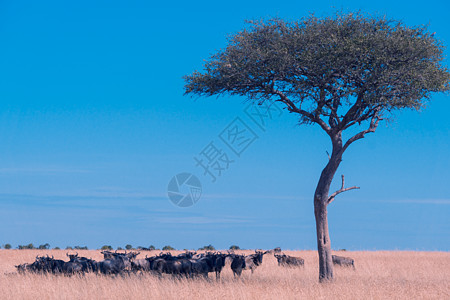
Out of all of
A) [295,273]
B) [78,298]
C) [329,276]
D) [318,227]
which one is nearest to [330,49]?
[318,227]

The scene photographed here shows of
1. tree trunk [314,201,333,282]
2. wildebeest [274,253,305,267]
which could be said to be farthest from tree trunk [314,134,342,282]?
wildebeest [274,253,305,267]

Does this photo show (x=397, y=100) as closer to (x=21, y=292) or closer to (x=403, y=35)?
(x=403, y=35)

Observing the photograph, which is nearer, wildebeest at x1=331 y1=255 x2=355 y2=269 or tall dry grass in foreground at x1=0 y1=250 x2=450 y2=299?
tall dry grass in foreground at x1=0 y1=250 x2=450 y2=299

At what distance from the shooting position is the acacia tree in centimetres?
2261

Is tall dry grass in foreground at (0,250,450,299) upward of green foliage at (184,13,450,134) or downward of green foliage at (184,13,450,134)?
downward

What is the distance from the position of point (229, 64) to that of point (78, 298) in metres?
12.6

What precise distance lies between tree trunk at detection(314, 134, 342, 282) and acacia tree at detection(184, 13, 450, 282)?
0.15 feet

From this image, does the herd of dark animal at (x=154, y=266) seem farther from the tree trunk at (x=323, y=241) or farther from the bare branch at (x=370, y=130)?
the bare branch at (x=370, y=130)

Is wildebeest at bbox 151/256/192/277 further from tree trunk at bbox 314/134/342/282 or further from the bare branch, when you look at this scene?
the bare branch

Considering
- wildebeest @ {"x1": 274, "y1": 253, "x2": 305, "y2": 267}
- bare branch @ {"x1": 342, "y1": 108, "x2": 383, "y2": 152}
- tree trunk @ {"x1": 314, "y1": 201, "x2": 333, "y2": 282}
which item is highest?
bare branch @ {"x1": 342, "y1": 108, "x2": 383, "y2": 152}

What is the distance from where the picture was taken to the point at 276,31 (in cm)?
2412

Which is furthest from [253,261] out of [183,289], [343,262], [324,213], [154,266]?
[183,289]

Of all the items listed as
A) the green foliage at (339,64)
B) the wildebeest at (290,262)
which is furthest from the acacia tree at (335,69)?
the wildebeest at (290,262)

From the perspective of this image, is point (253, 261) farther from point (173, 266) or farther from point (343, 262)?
point (343, 262)
